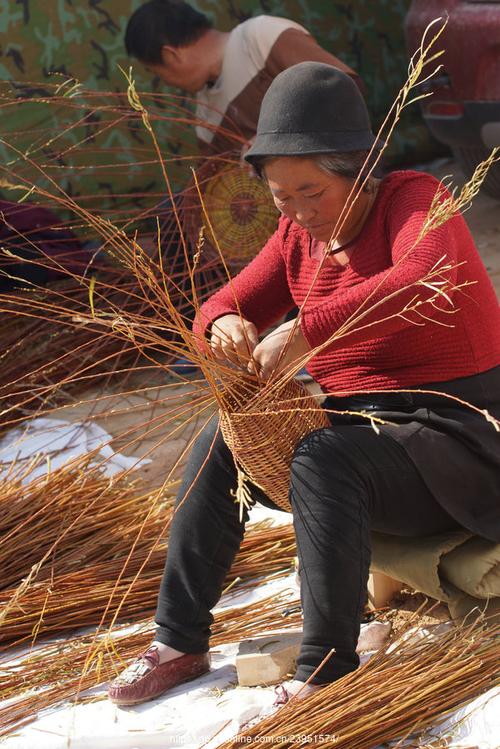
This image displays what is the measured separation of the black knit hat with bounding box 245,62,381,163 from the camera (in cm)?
205

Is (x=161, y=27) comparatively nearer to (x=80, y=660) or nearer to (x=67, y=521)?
(x=67, y=521)

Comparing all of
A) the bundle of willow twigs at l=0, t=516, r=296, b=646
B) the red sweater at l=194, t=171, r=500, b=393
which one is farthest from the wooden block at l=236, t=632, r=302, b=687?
the red sweater at l=194, t=171, r=500, b=393

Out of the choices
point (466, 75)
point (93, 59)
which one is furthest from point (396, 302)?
point (93, 59)

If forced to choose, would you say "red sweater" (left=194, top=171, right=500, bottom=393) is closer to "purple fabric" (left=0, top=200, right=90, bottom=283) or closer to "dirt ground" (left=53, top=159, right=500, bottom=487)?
"dirt ground" (left=53, top=159, right=500, bottom=487)

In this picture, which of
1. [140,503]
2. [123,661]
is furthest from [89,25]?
[123,661]

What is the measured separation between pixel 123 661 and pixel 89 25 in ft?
12.8

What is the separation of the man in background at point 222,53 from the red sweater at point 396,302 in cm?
171

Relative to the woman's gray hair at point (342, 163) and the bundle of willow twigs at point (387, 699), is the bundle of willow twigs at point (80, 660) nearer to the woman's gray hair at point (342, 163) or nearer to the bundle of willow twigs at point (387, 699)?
the bundle of willow twigs at point (387, 699)

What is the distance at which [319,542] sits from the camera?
6.36 ft

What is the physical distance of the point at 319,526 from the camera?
1944 mm

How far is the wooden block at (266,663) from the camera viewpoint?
84.4 inches

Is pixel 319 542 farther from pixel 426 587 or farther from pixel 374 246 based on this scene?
pixel 374 246

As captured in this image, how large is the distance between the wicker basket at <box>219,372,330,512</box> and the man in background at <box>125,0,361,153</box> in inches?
76.3

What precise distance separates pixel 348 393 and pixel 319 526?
27 centimetres
